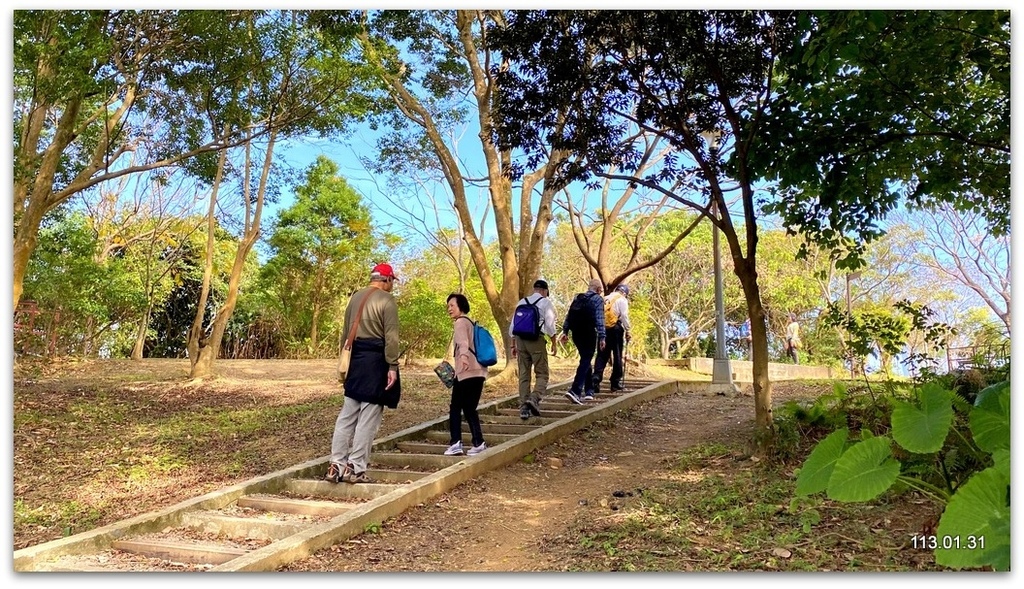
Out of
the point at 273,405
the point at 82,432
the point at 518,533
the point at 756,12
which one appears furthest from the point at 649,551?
the point at 273,405

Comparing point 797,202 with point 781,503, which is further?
point 797,202

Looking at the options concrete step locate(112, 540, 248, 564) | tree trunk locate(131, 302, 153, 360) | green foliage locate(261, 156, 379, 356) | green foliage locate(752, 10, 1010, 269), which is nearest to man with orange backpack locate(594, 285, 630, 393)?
green foliage locate(752, 10, 1010, 269)

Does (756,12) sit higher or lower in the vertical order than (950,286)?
higher

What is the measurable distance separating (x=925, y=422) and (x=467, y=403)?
3.54m

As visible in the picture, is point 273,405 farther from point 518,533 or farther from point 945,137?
point 945,137

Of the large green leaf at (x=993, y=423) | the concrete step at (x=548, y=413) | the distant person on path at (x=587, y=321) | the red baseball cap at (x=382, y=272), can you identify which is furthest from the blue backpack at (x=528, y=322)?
the large green leaf at (x=993, y=423)

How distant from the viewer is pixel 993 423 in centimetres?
330

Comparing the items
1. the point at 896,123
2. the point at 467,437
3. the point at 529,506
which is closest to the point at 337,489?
the point at 529,506

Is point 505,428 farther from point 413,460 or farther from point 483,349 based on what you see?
point 483,349

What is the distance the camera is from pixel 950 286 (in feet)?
35.2

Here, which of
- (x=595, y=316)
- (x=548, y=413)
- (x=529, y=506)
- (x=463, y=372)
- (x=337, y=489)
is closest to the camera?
(x=529, y=506)

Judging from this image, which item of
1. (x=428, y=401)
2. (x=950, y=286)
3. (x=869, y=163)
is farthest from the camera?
(x=950, y=286)

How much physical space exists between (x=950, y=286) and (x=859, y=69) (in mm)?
6776

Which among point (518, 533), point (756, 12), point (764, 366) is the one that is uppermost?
point (756, 12)
